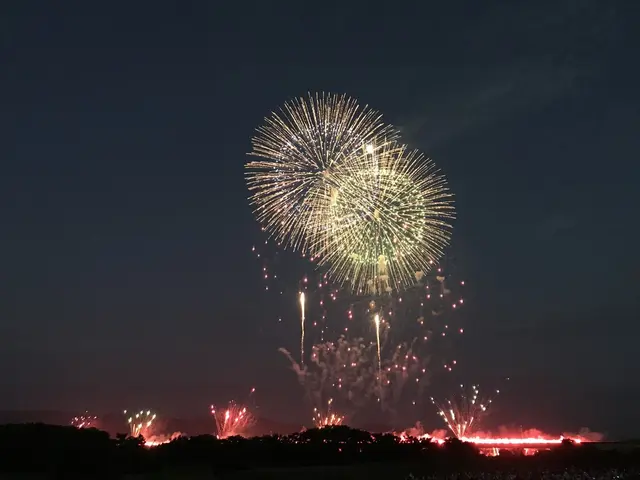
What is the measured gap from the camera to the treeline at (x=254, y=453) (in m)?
21.1

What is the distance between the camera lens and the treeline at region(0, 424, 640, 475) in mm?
21125

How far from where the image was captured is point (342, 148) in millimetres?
34750

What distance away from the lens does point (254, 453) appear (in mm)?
27406

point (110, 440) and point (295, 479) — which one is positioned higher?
point (110, 440)

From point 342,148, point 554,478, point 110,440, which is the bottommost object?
point 554,478

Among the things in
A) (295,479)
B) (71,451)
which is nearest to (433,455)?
(295,479)

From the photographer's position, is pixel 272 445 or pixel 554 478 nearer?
pixel 554 478

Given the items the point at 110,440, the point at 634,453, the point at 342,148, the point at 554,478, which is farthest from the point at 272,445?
the point at 634,453

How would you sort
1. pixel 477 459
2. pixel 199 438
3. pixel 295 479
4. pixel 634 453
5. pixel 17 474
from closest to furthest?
pixel 17 474 → pixel 295 479 → pixel 199 438 → pixel 477 459 → pixel 634 453

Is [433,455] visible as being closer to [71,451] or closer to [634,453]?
[634,453]

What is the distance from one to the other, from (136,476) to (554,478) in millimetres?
16660

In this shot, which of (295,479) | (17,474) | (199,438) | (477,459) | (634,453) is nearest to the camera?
(17,474)

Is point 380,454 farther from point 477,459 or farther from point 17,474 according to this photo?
point 17,474

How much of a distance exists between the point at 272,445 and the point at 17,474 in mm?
11228
